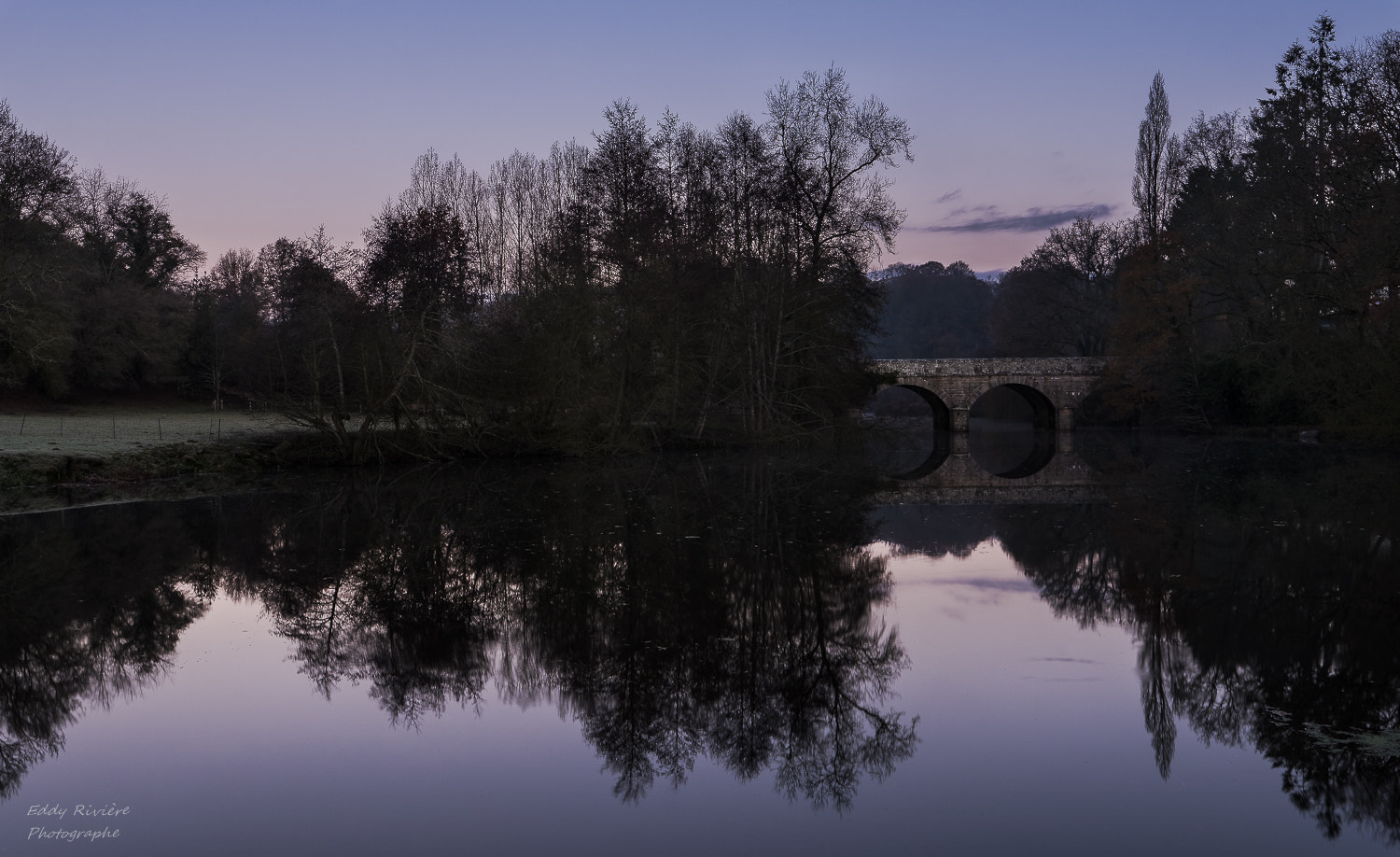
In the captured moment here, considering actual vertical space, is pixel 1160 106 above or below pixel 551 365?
above

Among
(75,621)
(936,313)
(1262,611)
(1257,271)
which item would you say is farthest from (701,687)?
(936,313)

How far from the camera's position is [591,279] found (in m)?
25.8

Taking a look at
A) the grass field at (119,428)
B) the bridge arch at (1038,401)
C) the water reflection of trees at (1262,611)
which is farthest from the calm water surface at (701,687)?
the bridge arch at (1038,401)

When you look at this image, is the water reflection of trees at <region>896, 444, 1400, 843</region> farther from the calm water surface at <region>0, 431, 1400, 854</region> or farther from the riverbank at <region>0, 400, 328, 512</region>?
the riverbank at <region>0, 400, 328, 512</region>

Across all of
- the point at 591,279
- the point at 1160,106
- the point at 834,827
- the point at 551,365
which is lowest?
the point at 834,827

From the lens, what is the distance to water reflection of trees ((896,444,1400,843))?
17.4 feet

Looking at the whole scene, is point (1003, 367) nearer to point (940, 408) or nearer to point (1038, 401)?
point (940, 408)

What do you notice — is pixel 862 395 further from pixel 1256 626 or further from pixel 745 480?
pixel 1256 626

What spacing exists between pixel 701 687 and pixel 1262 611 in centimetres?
489

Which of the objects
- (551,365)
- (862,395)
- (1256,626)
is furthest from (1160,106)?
(1256,626)

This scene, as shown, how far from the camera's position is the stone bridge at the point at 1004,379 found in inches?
1692

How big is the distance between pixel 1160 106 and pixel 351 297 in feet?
110

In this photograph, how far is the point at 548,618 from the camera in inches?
327

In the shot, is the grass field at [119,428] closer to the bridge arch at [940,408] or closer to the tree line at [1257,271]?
the tree line at [1257,271]
